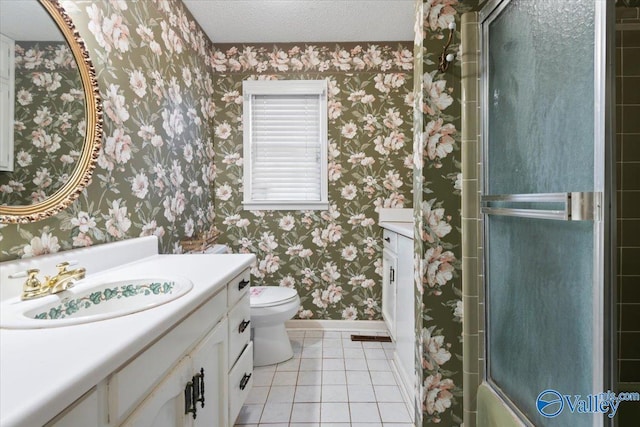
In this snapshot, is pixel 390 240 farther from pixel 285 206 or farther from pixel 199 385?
pixel 199 385

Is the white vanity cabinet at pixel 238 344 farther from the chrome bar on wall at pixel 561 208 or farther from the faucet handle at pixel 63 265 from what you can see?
the chrome bar on wall at pixel 561 208

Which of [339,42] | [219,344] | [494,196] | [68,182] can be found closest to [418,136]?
[494,196]

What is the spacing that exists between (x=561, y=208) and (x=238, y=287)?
1186 millimetres

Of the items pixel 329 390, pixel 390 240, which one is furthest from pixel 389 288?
pixel 329 390

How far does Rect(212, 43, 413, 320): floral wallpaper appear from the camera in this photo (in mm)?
2639

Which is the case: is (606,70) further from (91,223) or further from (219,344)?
(91,223)

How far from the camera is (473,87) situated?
1307 millimetres

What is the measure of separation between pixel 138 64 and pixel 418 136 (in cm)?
141

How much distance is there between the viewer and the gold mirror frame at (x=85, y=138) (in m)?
1.04

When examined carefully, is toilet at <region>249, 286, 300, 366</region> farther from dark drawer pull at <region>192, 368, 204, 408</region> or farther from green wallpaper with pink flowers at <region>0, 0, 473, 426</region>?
dark drawer pull at <region>192, 368, 204, 408</region>

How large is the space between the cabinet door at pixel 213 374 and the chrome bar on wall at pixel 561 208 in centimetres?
111

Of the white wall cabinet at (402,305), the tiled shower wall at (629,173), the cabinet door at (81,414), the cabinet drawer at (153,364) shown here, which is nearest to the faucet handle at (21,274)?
the cabinet drawer at (153,364)

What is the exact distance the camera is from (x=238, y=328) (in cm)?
139

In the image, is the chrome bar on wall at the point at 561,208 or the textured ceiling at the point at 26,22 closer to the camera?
the chrome bar on wall at the point at 561,208
